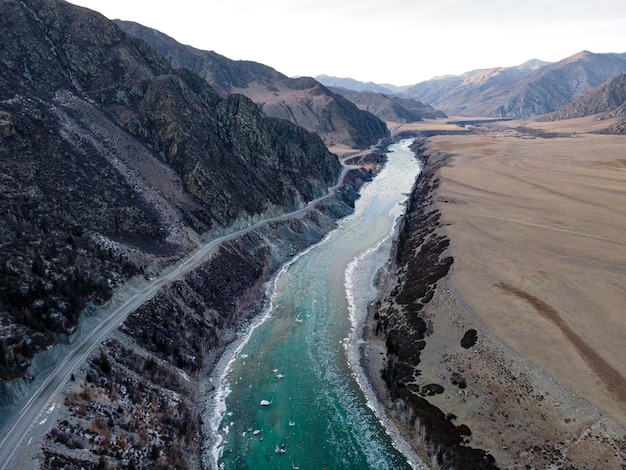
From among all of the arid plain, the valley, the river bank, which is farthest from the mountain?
the arid plain

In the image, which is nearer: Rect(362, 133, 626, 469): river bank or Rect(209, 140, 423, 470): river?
Result: Rect(362, 133, 626, 469): river bank

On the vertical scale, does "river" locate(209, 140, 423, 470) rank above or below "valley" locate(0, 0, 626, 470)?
below

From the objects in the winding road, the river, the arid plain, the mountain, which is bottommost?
the river

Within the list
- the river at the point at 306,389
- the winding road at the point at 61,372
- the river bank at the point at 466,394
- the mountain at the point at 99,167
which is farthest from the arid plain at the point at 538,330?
the mountain at the point at 99,167

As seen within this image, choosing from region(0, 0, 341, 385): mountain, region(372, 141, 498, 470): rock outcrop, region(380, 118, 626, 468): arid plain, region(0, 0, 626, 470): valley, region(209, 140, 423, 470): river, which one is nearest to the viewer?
region(380, 118, 626, 468): arid plain

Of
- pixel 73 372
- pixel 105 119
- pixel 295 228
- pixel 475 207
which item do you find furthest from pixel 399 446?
pixel 105 119

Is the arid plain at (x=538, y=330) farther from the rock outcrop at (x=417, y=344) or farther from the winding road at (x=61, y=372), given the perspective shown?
the winding road at (x=61, y=372)

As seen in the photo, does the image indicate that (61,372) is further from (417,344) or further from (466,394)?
(466,394)

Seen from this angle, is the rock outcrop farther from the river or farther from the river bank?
the river
